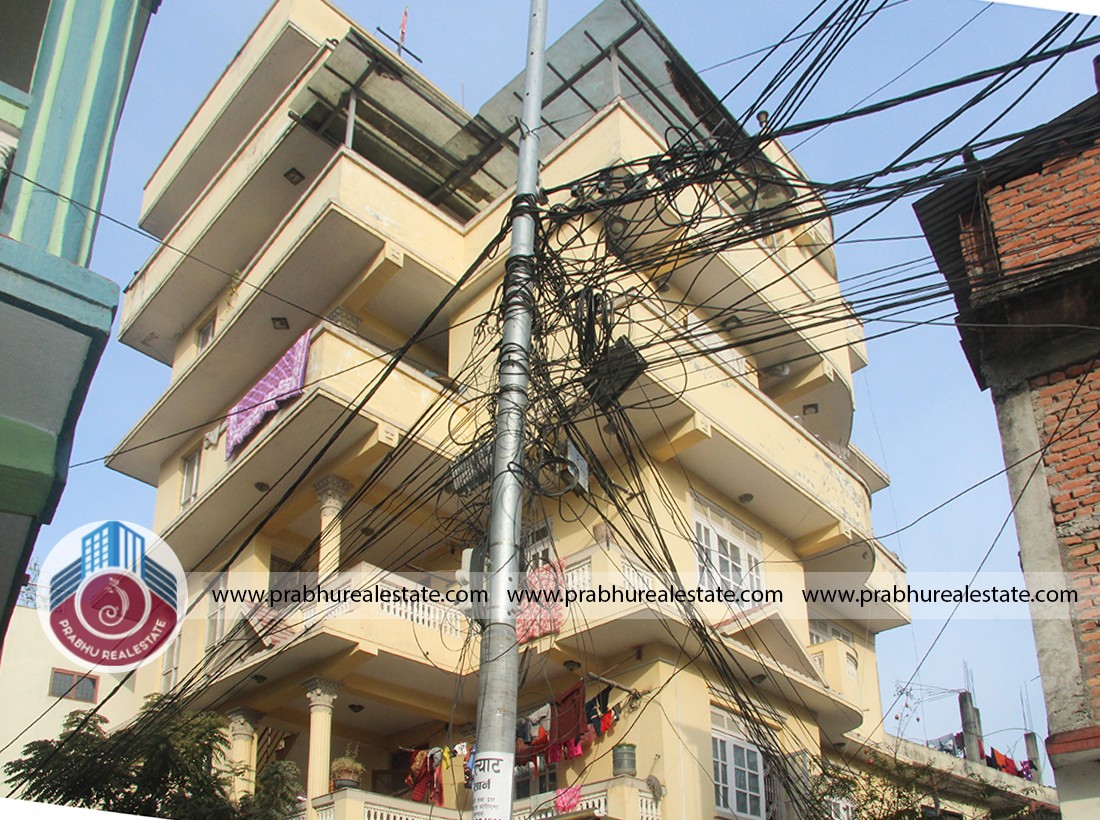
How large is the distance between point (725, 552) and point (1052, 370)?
8259 millimetres

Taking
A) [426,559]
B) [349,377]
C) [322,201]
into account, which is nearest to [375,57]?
[322,201]

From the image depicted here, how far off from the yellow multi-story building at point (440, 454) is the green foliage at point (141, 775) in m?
1.24

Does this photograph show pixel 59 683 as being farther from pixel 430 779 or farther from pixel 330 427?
pixel 430 779

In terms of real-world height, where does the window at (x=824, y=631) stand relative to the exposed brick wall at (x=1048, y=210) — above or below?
below

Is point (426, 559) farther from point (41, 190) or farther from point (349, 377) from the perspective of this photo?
point (41, 190)

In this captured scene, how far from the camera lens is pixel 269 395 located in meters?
16.9

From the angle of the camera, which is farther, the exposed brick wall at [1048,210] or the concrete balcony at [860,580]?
the concrete balcony at [860,580]

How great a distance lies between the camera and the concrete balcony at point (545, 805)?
1265 cm

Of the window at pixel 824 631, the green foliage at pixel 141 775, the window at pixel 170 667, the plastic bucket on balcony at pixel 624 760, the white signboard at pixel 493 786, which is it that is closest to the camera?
the white signboard at pixel 493 786

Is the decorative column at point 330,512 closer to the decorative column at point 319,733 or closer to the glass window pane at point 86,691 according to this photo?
the decorative column at point 319,733

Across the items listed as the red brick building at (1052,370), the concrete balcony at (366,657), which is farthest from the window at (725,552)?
the red brick building at (1052,370)

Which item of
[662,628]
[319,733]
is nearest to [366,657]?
[319,733]

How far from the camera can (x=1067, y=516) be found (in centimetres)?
891

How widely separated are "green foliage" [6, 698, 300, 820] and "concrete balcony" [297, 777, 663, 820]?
91cm
